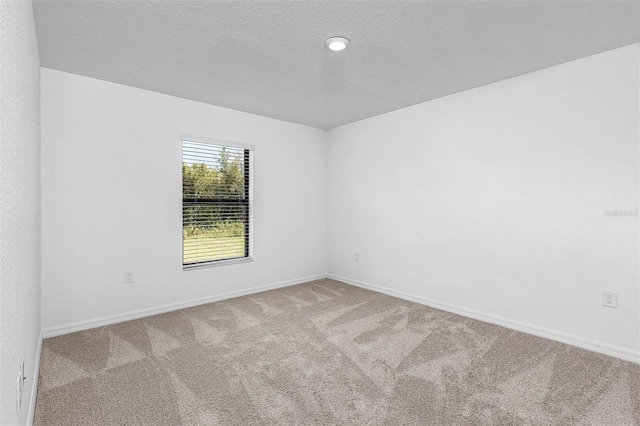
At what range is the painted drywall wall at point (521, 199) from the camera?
8.36ft

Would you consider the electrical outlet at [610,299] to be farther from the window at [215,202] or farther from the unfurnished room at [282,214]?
the window at [215,202]

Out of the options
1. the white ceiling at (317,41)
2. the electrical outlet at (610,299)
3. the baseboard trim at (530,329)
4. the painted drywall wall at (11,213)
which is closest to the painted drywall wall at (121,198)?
the white ceiling at (317,41)

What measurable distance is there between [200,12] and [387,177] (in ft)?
9.25

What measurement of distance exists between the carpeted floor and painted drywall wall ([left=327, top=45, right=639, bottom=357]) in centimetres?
42

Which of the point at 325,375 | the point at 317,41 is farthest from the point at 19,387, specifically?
the point at 317,41

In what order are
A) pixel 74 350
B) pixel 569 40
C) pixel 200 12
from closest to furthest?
1. pixel 200 12
2. pixel 569 40
3. pixel 74 350

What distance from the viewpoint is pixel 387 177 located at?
13.9 ft

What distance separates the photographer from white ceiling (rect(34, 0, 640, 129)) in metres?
2.04

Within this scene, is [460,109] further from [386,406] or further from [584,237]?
[386,406]

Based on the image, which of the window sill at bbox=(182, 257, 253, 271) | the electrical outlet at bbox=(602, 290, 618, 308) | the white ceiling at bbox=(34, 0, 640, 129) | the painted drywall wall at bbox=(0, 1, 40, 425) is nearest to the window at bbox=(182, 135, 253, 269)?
the window sill at bbox=(182, 257, 253, 271)

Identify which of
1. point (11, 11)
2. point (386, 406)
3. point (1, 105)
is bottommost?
point (386, 406)

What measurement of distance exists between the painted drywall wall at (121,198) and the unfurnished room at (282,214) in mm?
19

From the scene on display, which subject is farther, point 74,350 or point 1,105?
point 74,350

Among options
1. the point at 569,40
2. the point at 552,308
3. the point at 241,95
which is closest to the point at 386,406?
the point at 552,308
